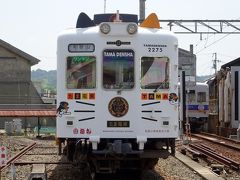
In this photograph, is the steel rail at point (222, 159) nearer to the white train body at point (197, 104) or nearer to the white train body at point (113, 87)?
the white train body at point (113, 87)

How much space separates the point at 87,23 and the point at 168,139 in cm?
295

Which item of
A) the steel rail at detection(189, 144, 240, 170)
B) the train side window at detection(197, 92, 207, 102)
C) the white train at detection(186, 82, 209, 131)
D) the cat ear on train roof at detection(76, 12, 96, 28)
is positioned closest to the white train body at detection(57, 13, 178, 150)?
the cat ear on train roof at detection(76, 12, 96, 28)

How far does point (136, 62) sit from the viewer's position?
10.5 metres

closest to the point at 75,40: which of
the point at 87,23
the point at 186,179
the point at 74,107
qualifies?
the point at 87,23

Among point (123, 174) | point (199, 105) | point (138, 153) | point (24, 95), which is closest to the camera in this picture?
point (138, 153)

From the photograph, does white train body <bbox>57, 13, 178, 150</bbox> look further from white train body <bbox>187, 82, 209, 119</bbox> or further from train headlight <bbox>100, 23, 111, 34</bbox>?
white train body <bbox>187, 82, 209, 119</bbox>

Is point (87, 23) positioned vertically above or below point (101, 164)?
above

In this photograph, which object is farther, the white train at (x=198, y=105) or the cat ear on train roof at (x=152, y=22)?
the white train at (x=198, y=105)

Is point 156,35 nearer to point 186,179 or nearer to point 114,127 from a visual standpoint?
point 114,127

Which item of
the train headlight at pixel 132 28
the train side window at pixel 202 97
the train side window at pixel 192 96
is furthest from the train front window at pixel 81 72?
the train side window at pixel 202 97

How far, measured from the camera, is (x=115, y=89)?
10.5 meters

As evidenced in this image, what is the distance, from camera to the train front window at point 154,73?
34.7 ft

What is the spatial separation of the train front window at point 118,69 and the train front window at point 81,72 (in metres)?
0.25

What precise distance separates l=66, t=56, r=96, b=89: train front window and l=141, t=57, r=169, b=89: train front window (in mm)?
1009
